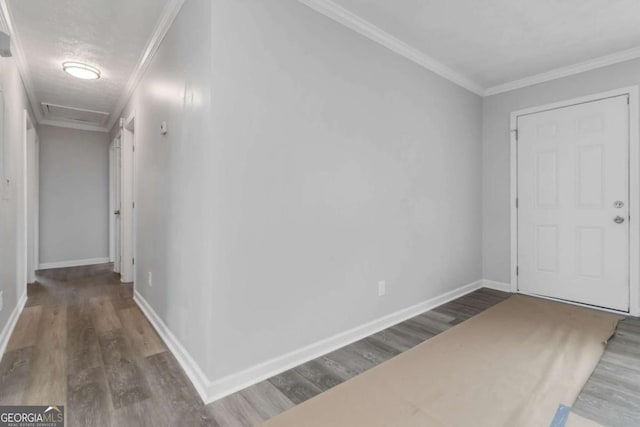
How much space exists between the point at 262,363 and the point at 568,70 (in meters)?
4.02

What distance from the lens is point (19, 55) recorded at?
9.21 feet

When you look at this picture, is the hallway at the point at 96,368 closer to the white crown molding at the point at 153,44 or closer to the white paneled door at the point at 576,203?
the white crown molding at the point at 153,44

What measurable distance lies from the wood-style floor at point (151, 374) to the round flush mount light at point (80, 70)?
2.34 m

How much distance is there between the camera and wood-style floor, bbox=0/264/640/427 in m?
1.57

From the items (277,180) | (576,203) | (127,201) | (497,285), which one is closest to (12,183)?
(127,201)

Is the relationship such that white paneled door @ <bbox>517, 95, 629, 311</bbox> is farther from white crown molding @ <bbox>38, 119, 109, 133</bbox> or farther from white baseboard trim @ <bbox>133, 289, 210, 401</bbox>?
white crown molding @ <bbox>38, 119, 109, 133</bbox>

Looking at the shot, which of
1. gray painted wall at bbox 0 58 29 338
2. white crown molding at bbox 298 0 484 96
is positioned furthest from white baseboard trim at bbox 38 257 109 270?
white crown molding at bbox 298 0 484 96

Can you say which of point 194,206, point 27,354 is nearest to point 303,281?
point 194,206

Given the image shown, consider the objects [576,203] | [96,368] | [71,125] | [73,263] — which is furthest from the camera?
[73,263]

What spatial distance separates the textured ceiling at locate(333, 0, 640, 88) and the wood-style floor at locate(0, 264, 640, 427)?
2.45 m

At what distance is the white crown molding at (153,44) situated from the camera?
83.3 inches

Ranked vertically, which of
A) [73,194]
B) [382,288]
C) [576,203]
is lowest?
[382,288]

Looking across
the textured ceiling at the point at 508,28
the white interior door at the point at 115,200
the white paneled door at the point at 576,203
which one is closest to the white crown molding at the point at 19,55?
the white interior door at the point at 115,200

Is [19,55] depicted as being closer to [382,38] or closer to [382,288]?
[382,38]
